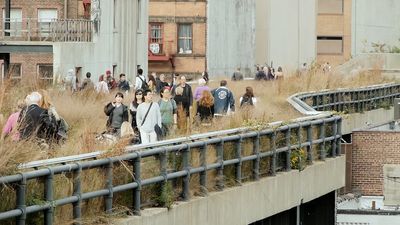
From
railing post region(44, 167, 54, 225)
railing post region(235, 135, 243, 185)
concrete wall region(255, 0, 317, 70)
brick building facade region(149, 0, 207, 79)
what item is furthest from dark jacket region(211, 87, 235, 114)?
brick building facade region(149, 0, 207, 79)

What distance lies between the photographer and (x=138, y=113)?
2228cm

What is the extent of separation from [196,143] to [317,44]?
6159 cm

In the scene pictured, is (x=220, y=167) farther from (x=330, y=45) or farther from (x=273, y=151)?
(x=330, y=45)

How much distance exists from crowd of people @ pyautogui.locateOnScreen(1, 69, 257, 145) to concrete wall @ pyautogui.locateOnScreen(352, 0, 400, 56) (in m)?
44.4

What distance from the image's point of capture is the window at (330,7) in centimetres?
7900

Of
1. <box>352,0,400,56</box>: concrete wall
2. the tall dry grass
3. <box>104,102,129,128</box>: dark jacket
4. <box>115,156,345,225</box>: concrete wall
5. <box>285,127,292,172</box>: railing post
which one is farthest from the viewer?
<box>352,0,400,56</box>: concrete wall

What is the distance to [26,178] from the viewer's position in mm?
12648

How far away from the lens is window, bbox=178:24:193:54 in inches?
2945

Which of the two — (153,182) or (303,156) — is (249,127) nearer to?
(303,156)

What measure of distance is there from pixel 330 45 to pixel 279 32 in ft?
21.5

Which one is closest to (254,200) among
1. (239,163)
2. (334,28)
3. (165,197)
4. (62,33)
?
(239,163)

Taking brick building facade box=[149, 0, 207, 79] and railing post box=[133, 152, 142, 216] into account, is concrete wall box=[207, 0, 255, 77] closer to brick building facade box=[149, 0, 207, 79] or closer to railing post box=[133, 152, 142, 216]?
brick building facade box=[149, 0, 207, 79]

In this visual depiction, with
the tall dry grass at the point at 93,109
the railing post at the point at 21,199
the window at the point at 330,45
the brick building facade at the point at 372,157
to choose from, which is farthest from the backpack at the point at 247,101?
the window at the point at 330,45

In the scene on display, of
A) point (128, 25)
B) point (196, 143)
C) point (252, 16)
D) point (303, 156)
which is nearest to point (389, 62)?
point (252, 16)
